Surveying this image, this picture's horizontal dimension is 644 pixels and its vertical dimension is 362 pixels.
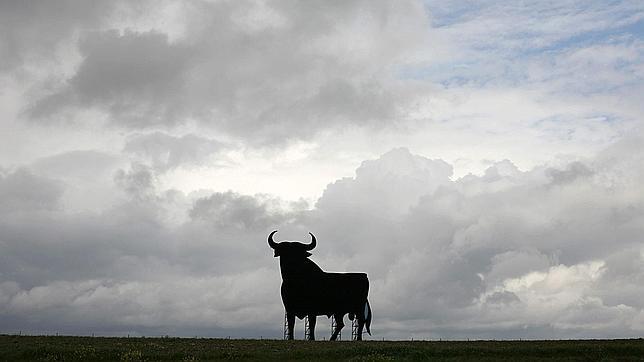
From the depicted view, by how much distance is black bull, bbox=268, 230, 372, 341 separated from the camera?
134ft

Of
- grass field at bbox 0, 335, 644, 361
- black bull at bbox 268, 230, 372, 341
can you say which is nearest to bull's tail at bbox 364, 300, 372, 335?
black bull at bbox 268, 230, 372, 341

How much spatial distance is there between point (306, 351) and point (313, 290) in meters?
11.2

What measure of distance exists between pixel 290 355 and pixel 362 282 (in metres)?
13.9

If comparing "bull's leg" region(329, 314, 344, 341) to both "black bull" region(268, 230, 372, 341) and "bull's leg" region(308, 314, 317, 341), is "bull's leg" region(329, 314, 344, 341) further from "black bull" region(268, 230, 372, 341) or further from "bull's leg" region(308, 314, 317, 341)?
"bull's leg" region(308, 314, 317, 341)

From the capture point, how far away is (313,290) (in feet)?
135

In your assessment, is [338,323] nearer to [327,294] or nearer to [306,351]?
[327,294]

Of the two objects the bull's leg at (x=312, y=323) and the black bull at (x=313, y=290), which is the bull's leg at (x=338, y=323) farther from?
the bull's leg at (x=312, y=323)

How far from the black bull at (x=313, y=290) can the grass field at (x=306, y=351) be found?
7.54 meters

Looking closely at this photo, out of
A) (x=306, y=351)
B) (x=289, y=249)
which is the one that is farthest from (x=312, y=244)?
(x=306, y=351)

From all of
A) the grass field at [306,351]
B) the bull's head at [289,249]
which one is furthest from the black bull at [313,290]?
the grass field at [306,351]

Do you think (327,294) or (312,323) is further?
(327,294)

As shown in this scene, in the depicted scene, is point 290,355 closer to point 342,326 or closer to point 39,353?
point 39,353

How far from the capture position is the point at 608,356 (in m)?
28.5

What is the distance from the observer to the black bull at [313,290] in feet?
134
